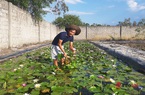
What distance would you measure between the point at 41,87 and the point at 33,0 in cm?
1687

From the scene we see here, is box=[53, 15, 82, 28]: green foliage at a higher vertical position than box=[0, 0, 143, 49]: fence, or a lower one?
higher

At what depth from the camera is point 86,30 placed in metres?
36.2

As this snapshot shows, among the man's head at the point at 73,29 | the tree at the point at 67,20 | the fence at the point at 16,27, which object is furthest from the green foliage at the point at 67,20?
the man's head at the point at 73,29

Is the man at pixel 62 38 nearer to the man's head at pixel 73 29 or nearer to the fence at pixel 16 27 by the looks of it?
the man's head at pixel 73 29

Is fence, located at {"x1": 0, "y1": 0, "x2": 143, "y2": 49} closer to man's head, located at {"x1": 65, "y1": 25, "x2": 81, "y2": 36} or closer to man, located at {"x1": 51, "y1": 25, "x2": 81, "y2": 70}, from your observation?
man, located at {"x1": 51, "y1": 25, "x2": 81, "y2": 70}

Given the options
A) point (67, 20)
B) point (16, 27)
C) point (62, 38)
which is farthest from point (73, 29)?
point (67, 20)

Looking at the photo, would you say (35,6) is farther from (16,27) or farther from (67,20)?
(67,20)

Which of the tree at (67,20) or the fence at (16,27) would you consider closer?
the fence at (16,27)

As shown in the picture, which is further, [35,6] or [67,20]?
[67,20]

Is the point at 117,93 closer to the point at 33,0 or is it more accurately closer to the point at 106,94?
the point at 106,94

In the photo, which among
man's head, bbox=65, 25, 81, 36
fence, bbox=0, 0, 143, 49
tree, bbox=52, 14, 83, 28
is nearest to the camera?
man's head, bbox=65, 25, 81, 36

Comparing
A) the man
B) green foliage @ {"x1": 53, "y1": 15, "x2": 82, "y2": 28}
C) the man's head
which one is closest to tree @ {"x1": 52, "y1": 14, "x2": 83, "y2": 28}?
green foliage @ {"x1": 53, "y1": 15, "x2": 82, "y2": 28}

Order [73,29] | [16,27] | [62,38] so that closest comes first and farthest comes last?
[73,29]
[62,38]
[16,27]

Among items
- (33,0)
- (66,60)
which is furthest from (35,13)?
(66,60)
